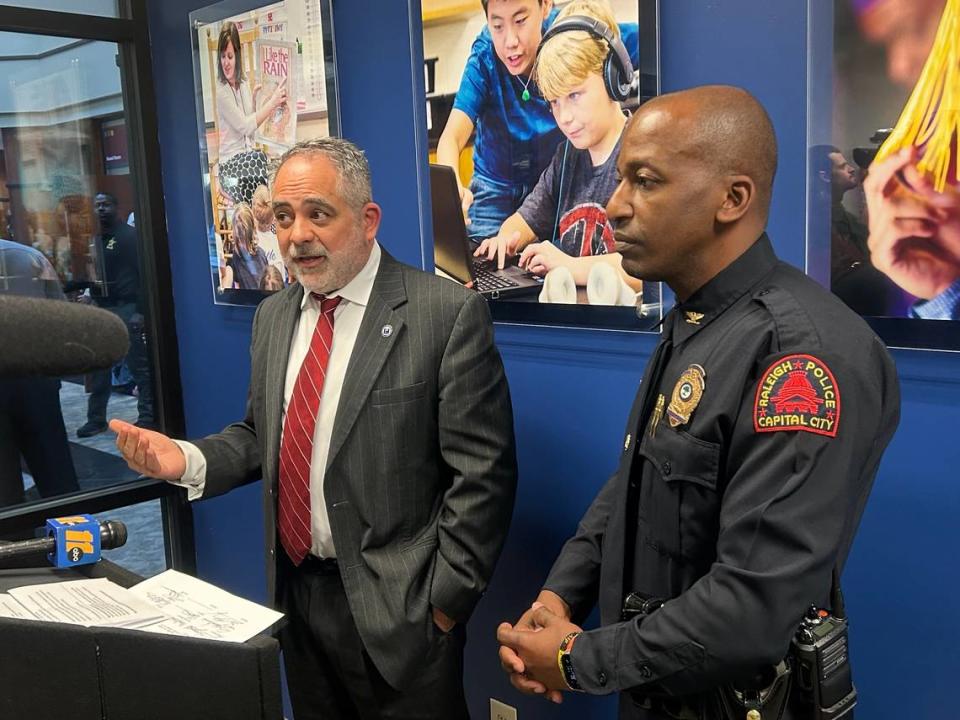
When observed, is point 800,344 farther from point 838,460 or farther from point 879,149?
point 879,149

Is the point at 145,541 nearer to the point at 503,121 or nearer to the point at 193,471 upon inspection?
the point at 193,471

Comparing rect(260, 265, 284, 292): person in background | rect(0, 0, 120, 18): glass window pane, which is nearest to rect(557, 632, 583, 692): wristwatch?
rect(260, 265, 284, 292): person in background

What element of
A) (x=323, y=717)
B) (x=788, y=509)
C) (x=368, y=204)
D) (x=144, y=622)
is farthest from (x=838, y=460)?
(x=323, y=717)

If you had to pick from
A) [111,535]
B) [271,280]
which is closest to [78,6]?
[271,280]

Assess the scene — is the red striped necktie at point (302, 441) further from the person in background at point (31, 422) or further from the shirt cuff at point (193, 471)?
the person in background at point (31, 422)

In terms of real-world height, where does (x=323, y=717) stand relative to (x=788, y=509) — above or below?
below

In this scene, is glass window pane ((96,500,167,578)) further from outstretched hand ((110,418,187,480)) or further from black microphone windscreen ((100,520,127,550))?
black microphone windscreen ((100,520,127,550))

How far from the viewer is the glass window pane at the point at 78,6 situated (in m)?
2.79

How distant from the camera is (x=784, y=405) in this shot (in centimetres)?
99

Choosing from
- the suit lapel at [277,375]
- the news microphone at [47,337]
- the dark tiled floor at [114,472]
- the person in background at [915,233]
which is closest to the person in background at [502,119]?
the suit lapel at [277,375]

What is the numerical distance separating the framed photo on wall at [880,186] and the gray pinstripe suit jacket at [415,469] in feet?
2.22

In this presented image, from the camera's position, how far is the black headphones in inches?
64.2

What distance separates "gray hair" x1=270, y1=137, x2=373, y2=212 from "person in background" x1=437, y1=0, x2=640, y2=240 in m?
0.29

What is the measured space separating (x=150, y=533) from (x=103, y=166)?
144 centimetres
